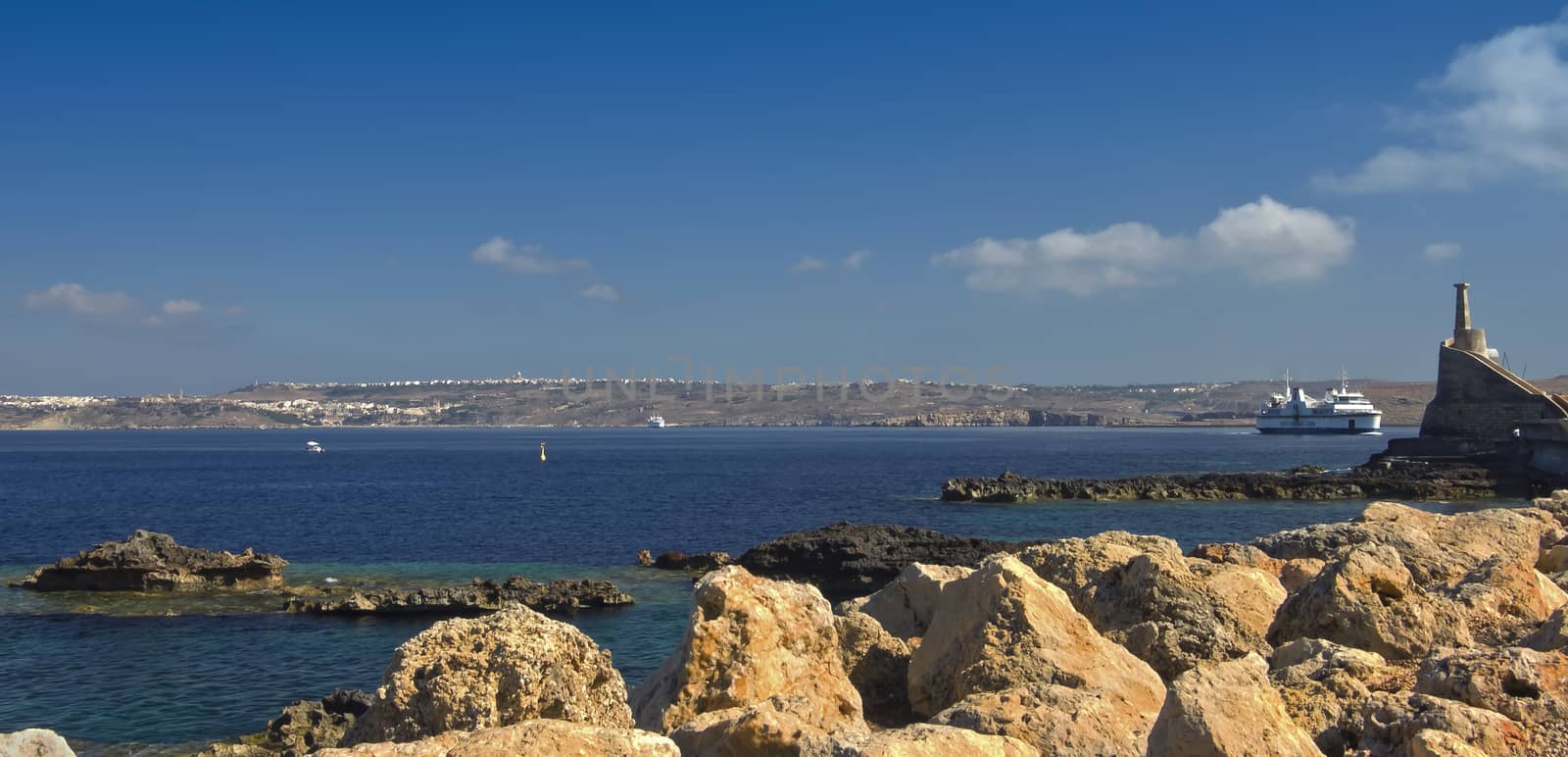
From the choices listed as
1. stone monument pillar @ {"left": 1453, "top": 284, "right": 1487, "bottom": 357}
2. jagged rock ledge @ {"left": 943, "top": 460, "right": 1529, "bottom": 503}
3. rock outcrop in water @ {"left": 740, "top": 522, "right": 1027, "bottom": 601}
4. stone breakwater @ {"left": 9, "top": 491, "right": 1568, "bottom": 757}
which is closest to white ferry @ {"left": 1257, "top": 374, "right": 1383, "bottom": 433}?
stone monument pillar @ {"left": 1453, "top": 284, "right": 1487, "bottom": 357}

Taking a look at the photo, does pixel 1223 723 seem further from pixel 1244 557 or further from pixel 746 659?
pixel 1244 557

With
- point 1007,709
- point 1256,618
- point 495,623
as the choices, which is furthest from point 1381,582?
point 495,623

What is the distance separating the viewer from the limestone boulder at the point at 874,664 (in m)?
8.45

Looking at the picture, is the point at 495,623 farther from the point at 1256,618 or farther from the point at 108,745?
the point at 108,745

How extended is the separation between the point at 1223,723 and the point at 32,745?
18.0 feet

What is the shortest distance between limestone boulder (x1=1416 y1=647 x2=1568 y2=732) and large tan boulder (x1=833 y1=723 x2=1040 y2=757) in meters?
2.04

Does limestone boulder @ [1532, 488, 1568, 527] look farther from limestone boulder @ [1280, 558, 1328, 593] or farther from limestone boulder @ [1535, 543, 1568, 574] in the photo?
limestone boulder @ [1280, 558, 1328, 593]

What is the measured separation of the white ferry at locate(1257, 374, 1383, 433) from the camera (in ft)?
386

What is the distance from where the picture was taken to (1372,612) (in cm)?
768

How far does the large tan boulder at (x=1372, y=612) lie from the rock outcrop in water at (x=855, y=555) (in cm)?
1508

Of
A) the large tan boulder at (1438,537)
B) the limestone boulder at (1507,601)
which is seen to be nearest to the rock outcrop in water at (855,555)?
the large tan boulder at (1438,537)

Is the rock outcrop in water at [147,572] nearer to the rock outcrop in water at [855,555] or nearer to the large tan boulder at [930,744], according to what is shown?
the rock outcrop in water at [855,555]

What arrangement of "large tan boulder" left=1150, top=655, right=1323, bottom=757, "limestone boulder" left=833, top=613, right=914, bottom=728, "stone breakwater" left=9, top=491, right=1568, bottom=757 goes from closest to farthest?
"large tan boulder" left=1150, top=655, right=1323, bottom=757 → "stone breakwater" left=9, top=491, right=1568, bottom=757 → "limestone boulder" left=833, top=613, right=914, bottom=728

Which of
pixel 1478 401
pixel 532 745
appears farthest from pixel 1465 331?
pixel 532 745
